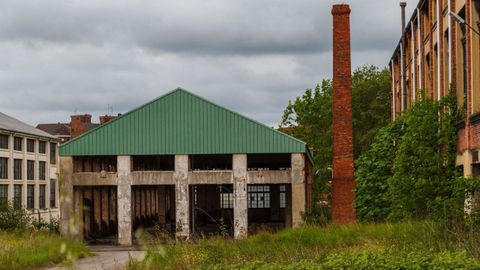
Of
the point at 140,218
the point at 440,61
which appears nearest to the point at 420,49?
the point at 440,61

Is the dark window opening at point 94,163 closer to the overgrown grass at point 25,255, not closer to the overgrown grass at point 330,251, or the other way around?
the overgrown grass at point 25,255

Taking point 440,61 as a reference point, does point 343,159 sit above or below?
below

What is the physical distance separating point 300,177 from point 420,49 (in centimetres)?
986

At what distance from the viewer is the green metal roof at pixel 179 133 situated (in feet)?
125

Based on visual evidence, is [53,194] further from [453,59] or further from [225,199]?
[453,59]

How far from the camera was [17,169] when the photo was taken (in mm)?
60094

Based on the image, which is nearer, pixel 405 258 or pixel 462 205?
pixel 405 258

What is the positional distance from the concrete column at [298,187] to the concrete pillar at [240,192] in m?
2.47

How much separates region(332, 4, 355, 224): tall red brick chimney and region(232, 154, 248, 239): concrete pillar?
16.2 feet

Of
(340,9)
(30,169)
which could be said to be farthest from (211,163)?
(340,9)

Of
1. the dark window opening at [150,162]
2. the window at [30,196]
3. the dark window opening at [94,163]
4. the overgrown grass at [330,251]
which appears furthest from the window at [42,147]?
the overgrown grass at [330,251]

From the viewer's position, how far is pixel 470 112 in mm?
20953

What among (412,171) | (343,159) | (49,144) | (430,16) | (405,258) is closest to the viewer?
(405,258)

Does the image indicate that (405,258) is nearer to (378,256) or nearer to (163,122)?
(378,256)
